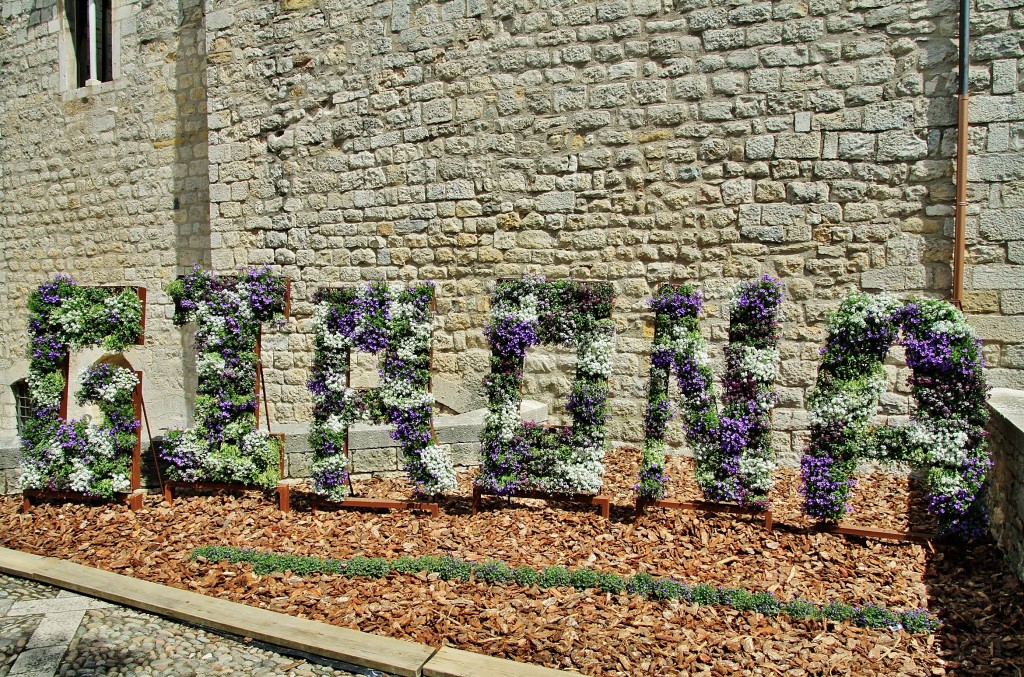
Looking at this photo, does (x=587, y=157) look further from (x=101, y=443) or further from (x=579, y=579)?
(x=101, y=443)

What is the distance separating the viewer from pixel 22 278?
12.0m

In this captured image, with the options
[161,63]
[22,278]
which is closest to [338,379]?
[161,63]

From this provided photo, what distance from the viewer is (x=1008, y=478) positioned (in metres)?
4.11

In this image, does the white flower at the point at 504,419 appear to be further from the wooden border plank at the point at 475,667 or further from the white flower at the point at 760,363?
the wooden border plank at the point at 475,667

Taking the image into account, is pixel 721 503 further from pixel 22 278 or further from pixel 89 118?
pixel 22 278

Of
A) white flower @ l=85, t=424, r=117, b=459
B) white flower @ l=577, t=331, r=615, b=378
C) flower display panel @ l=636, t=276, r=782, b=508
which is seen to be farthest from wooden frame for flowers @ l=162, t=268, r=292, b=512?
flower display panel @ l=636, t=276, r=782, b=508

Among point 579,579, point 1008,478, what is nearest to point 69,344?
point 579,579

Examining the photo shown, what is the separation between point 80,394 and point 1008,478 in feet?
21.5

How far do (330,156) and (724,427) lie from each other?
5822 millimetres

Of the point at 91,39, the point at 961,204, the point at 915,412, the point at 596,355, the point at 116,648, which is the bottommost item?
the point at 116,648

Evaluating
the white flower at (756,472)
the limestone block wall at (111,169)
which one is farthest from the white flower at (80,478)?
the limestone block wall at (111,169)

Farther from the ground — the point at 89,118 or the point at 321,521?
the point at 89,118

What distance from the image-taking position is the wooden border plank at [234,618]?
10.7ft

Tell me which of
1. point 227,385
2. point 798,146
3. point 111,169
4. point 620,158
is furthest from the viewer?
point 111,169
